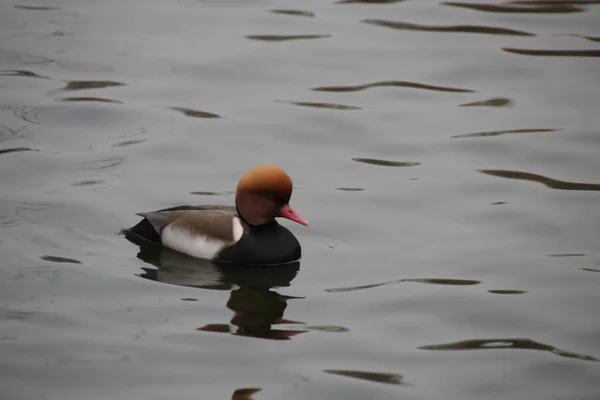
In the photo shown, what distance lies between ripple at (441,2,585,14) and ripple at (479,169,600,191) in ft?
13.3

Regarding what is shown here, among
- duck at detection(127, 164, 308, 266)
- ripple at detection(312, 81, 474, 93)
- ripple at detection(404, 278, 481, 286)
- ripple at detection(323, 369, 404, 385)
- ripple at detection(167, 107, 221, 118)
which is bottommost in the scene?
ripple at detection(323, 369, 404, 385)

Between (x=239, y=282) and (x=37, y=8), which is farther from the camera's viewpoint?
(x=37, y=8)

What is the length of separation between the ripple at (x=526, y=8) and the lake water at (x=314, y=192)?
0.04m

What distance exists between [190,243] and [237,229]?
0.34 metres

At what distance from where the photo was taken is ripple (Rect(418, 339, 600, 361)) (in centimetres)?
686

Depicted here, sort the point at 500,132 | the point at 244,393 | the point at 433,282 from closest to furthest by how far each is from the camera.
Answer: the point at 244,393 < the point at 433,282 < the point at 500,132

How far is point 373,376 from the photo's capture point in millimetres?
6535

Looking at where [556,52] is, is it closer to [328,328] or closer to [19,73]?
[19,73]

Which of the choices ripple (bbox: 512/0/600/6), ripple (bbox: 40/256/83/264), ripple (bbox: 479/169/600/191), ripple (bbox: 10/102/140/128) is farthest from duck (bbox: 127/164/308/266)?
ripple (bbox: 512/0/600/6)

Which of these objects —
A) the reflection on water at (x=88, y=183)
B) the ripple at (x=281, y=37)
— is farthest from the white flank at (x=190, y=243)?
the ripple at (x=281, y=37)

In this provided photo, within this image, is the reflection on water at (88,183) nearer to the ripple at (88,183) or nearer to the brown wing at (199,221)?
the ripple at (88,183)

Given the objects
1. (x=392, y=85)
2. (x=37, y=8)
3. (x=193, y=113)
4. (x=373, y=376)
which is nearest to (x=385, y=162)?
(x=392, y=85)

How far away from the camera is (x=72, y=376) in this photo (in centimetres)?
643

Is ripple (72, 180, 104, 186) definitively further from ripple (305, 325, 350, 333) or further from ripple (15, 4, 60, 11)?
ripple (15, 4, 60, 11)
